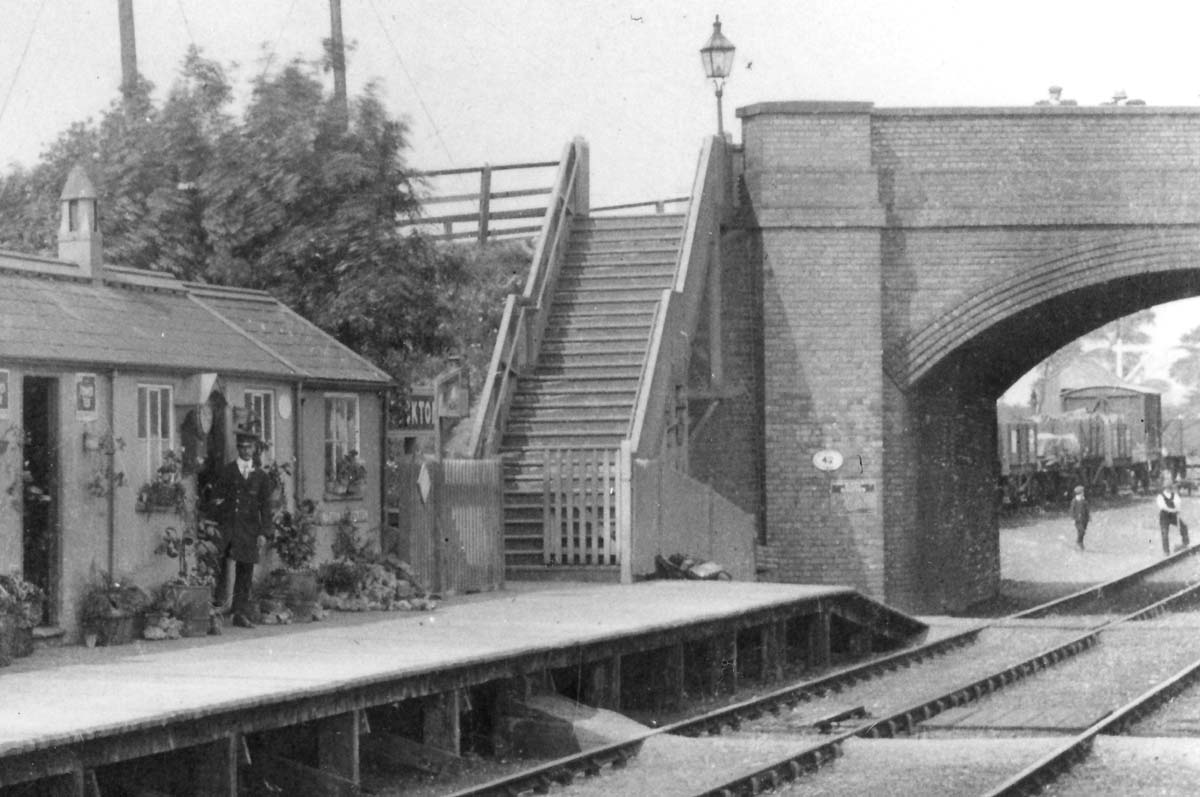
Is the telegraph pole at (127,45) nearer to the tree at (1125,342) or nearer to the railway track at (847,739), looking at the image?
the railway track at (847,739)

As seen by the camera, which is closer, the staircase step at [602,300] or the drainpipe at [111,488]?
the drainpipe at [111,488]

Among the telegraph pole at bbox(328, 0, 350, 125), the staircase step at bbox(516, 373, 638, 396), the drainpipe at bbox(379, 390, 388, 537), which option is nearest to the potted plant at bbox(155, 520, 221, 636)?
the drainpipe at bbox(379, 390, 388, 537)

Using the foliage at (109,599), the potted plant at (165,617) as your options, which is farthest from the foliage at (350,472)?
the foliage at (109,599)

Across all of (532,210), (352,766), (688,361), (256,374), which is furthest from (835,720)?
(532,210)

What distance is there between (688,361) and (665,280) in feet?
4.22

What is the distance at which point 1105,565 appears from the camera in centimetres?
3588

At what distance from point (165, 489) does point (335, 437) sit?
3.32 meters

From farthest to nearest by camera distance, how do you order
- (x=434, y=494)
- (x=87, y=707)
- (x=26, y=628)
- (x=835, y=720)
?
(x=434, y=494) → (x=835, y=720) → (x=26, y=628) → (x=87, y=707)

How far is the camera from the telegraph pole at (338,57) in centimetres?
2341

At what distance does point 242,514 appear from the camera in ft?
50.3

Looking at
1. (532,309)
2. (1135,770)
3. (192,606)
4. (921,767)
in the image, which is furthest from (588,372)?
(1135,770)

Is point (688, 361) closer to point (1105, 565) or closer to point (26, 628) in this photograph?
point (26, 628)

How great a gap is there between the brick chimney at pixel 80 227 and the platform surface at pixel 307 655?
3169 millimetres

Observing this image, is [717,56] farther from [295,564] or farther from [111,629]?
[111,629]
